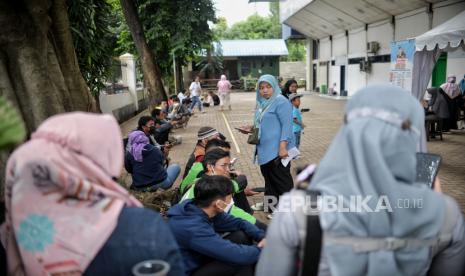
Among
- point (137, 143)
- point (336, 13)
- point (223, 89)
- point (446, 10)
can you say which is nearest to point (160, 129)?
point (137, 143)

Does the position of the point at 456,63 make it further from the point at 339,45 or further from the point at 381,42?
the point at 339,45

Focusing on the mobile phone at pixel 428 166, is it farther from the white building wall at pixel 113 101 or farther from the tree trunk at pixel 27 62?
the white building wall at pixel 113 101

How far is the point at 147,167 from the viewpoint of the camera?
5.23m

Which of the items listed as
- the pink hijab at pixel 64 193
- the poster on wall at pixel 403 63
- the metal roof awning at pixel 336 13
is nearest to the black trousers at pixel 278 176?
the pink hijab at pixel 64 193

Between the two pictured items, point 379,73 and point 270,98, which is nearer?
point 270,98

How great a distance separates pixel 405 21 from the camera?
15281 millimetres

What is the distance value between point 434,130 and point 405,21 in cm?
703

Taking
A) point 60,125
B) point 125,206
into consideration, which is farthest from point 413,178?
point 60,125

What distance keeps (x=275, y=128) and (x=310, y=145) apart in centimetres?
534

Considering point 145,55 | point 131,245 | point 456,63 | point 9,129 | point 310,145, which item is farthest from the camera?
point 145,55

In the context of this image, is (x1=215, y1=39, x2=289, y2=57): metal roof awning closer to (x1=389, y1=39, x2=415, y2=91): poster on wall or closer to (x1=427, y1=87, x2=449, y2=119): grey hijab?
(x1=427, y1=87, x2=449, y2=119): grey hijab

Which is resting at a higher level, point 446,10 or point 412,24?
point 446,10

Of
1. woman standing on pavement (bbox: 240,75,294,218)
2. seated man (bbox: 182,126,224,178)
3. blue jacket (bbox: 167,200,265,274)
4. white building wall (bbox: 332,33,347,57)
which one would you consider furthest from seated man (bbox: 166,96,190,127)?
white building wall (bbox: 332,33,347,57)

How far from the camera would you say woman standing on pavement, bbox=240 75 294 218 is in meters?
4.75
